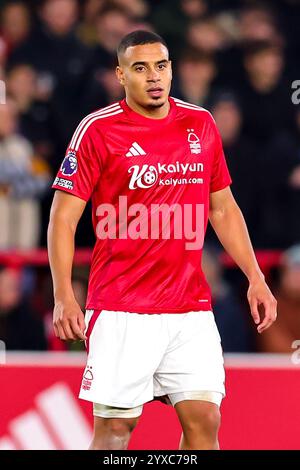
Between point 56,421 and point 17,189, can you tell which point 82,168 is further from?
point 17,189

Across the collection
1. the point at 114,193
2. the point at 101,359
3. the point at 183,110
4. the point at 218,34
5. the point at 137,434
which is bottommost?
the point at 137,434

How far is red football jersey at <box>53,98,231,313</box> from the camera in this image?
495 centimetres

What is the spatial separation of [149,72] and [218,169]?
0.52 meters

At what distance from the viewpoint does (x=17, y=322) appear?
24.8ft

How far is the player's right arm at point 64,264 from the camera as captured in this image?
470cm

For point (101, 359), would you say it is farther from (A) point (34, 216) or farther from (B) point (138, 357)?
(A) point (34, 216)

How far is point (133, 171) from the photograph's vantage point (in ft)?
16.2

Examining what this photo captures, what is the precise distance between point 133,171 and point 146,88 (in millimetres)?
334

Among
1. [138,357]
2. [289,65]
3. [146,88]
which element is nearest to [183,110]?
[146,88]

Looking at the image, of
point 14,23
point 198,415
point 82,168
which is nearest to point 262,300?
point 198,415

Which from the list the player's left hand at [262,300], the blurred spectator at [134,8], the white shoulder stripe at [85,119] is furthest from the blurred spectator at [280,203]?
the white shoulder stripe at [85,119]

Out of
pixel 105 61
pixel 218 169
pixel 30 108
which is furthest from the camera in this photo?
pixel 105 61

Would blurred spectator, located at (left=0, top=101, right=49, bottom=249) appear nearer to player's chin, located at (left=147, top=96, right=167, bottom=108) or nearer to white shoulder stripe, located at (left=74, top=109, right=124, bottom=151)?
white shoulder stripe, located at (left=74, top=109, right=124, bottom=151)

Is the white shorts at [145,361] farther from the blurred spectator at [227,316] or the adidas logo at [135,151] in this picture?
the blurred spectator at [227,316]
